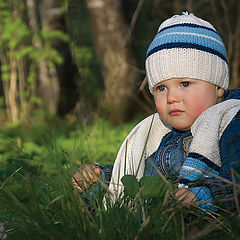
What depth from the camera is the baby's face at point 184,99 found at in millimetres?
2201

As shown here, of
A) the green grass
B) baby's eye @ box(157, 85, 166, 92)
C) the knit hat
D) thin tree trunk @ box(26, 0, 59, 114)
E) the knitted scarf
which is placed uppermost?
the knit hat

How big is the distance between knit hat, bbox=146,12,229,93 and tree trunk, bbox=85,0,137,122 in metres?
4.31

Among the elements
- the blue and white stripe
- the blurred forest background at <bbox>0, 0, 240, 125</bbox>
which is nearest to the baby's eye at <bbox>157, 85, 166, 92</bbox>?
the blue and white stripe

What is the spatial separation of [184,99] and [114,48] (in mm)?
4903

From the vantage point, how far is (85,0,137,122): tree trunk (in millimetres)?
6770

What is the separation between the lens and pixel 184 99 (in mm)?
2197

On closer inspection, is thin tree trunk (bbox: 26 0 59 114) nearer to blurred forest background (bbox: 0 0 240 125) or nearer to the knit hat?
→ blurred forest background (bbox: 0 0 240 125)

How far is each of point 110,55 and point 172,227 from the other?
558 cm

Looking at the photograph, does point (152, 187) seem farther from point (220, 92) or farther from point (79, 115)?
point (79, 115)

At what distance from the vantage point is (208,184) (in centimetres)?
180

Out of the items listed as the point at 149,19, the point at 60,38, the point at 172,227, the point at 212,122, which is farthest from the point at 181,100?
the point at 60,38

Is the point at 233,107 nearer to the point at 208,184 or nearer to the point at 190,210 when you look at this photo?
the point at 208,184

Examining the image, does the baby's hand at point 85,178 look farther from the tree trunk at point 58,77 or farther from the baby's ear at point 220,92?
the tree trunk at point 58,77

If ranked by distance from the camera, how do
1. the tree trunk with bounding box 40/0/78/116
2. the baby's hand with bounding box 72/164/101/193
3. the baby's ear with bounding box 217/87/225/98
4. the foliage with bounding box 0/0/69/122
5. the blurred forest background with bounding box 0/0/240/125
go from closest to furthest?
the baby's hand with bounding box 72/164/101/193
the baby's ear with bounding box 217/87/225/98
the blurred forest background with bounding box 0/0/240/125
the foliage with bounding box 0/0/69/122
the tree trunk with bounding box 40/0/78/116
